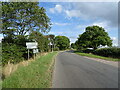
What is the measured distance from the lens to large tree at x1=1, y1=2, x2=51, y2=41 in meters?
14.0

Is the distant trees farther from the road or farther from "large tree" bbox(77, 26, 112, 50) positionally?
"large tree" bbox(77, 26, 112, 50)

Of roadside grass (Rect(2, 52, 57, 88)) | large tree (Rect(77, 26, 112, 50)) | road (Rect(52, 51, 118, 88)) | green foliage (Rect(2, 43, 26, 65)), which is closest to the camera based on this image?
roadside grass (Rect(2, 52, 57, 88))

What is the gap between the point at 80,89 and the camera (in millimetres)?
4246

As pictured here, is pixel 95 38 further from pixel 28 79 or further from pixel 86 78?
pixel 28 79

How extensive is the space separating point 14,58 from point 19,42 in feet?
10.9

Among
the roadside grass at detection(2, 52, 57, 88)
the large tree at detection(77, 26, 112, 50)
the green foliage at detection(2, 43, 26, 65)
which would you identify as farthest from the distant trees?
the large tree at detection(77, 26, 112, 50)

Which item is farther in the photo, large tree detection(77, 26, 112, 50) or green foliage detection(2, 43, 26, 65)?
large tree detection(77, 26, 112, 50)

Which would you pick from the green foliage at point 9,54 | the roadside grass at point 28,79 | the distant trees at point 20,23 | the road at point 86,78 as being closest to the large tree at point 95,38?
the distant trees at point 20,23

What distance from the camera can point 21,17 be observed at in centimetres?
1446

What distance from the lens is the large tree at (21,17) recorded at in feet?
45.9

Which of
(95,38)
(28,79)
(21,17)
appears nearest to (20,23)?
(21,17)

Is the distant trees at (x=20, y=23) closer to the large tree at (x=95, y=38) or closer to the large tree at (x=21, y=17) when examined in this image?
the large tree at (x=21, y=17)

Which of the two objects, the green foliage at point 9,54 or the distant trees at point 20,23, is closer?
the green foliage at point 9,54

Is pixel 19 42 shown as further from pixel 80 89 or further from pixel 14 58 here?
pixel 80 89
